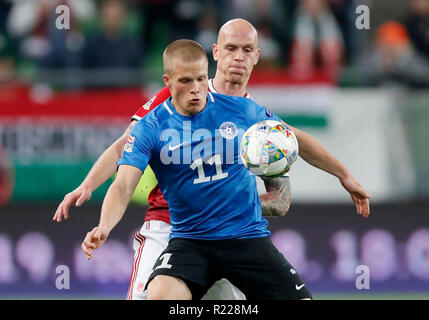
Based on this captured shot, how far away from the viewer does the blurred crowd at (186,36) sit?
11422 mm

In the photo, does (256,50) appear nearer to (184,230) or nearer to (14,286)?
(184,230)

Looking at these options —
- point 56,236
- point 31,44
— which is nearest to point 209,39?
point 31,44

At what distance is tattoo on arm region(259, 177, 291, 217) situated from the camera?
6254 mm

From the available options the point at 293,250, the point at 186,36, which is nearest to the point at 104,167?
the point at 293,250

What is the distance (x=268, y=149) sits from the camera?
218 inches

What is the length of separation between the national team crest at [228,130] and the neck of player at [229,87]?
720 mm

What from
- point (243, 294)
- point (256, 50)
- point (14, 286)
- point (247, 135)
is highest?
point (256, 50)

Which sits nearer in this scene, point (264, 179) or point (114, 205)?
point (114, 205)

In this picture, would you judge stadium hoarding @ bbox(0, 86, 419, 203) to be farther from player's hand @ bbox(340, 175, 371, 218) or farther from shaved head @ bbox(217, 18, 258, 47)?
player's hand @ bbox(340, 175, 371, 218)

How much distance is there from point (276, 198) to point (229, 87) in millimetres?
913

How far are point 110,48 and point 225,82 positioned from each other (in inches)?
210

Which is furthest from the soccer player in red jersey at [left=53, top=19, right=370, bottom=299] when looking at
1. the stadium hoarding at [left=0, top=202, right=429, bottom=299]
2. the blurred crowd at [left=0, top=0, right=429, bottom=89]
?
the blurred crowd at [left=0, top=0, right=429, bottom=89]

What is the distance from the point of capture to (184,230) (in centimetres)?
582

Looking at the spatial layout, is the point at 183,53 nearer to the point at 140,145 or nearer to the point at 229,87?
the point at 140,145
